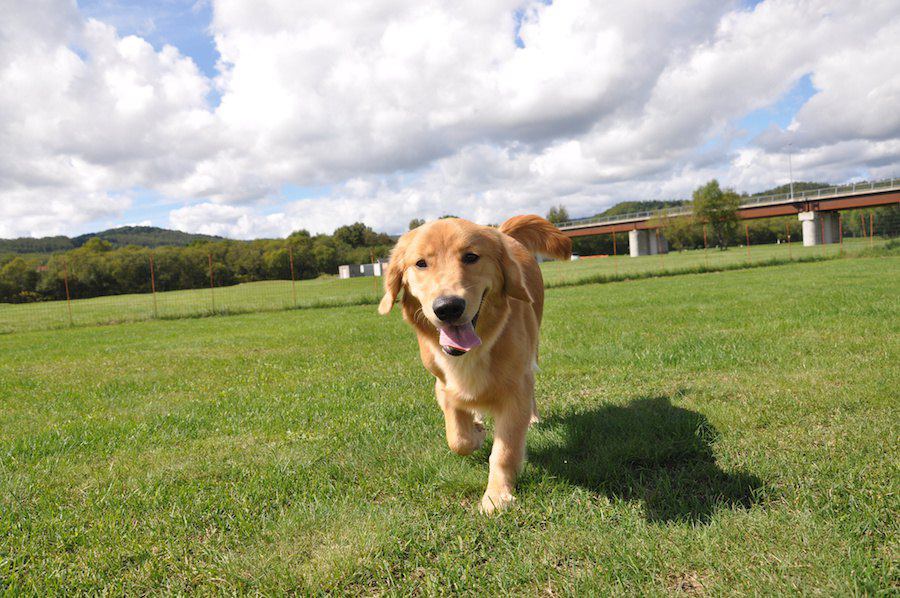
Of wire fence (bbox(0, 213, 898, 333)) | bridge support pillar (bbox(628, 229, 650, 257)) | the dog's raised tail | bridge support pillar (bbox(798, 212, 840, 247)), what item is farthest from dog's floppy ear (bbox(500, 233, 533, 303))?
bridge support pillar (bbox(628, 229, 650, 257))

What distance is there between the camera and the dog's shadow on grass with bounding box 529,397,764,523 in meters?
2.82

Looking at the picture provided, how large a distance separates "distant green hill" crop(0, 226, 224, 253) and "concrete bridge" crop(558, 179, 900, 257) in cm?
A: 6772

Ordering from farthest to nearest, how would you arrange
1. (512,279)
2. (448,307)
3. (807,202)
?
(807,202)
(512,279)
(448,307)

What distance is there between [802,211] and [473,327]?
76.2 m

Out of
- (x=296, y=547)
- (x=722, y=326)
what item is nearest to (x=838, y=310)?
(x=722, y=326)

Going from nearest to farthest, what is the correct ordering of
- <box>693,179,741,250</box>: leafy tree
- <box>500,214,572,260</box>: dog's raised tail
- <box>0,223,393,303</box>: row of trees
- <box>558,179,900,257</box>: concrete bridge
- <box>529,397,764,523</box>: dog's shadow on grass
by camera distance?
<box>529,397,764,523</box>: dog's shadow on grass
<box>500,214,572,260</box>: dog's raised tail
<box>0,223,393,303</box>: row of trees
<box>558,179,900,257</box>: concrete bridge
<box>693,179,741,250</box>: leafy tree

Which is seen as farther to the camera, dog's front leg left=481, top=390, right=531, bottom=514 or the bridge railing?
the bridge railing

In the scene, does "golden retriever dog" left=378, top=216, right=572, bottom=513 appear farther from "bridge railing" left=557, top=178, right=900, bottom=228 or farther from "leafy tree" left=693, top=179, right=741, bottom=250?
"bridge railing" left=557, top=178, right=900, bottom=228

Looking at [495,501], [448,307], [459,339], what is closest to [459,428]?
[495,501]

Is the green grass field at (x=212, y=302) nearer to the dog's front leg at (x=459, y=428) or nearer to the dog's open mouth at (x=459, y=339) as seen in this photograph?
the dog's front leg at (x=459, y=428)

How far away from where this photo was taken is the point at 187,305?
1964 centimetres

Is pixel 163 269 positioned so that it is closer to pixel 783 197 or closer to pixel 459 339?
pixel 459 339

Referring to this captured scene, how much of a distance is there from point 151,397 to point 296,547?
14.2ft

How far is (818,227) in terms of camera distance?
60188mm
